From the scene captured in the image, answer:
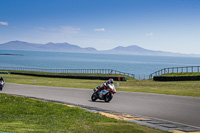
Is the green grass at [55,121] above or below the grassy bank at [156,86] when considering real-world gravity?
below

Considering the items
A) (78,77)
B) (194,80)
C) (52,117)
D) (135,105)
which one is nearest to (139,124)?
(52,117)

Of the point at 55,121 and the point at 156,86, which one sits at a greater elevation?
the point at 156,86

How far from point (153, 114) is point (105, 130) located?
15.4 feet

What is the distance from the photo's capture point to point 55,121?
10281 mm

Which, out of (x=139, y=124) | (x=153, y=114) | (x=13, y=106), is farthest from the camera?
(x=13, y=106)

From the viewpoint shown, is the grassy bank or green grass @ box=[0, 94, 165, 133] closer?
green grass @ box=[0, 94, 165, 133]

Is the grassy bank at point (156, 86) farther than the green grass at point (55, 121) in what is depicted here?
Yes

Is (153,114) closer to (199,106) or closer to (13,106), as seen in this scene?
(199,106)

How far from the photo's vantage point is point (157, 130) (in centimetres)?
909

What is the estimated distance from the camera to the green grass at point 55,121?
8766mm

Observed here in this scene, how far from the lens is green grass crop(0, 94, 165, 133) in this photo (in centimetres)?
877

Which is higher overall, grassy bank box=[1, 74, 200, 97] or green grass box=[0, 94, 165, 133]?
grassy bank box=[1, 74, 200, 97]

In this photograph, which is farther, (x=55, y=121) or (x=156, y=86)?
(x=156, y=86)

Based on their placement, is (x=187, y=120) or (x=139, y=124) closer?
(x=139, y=124)
